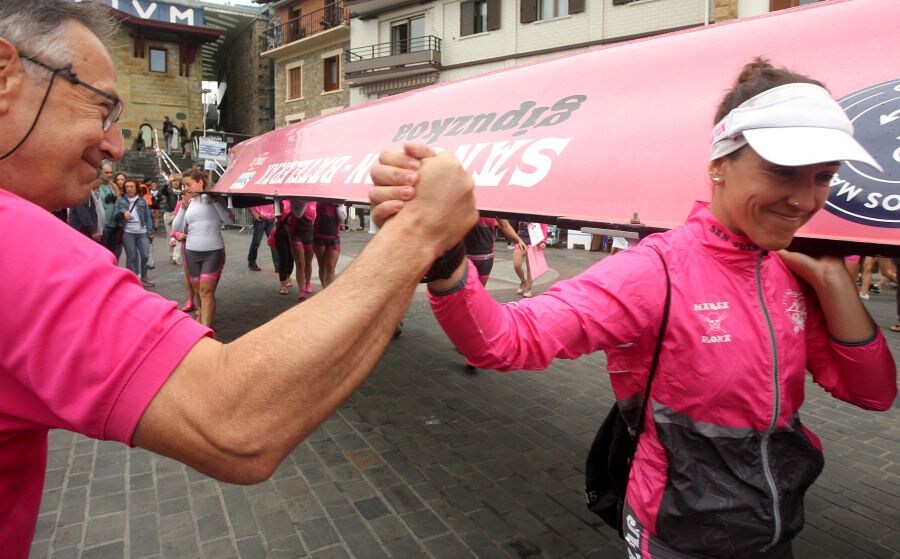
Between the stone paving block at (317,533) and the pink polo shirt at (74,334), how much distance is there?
2.56m

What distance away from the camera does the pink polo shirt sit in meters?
0.89

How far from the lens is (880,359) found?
1735 millimetres

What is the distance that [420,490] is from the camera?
3854mm

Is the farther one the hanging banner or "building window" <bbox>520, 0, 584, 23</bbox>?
"building window" <bbox>520, 0, 584, 23</bbox>

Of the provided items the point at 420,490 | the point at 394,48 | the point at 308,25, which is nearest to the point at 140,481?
the point at 420,490

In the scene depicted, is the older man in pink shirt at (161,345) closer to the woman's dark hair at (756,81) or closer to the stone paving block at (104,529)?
the woman's dark hair at (756,81)

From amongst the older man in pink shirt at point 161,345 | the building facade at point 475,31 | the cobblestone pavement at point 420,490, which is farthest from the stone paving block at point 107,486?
the building facade at point 475,31

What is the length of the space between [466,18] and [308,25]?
48.5 feet

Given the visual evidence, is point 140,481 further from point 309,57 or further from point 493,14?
point 309,57

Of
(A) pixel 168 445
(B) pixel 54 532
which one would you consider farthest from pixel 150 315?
(B) pixel 54 532

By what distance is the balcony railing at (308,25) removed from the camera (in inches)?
1264

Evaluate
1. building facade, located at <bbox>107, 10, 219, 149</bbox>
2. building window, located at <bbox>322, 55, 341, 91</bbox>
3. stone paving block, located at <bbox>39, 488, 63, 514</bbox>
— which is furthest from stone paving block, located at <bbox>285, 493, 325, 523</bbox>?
building facade, located at <bbox>107, 10, 219, 149</bbox>

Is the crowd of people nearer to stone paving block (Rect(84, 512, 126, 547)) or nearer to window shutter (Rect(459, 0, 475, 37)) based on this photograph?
stone paving block (Rect(84, 512, 126, 547))

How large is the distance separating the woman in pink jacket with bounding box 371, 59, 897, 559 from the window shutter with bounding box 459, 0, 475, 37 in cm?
2474
